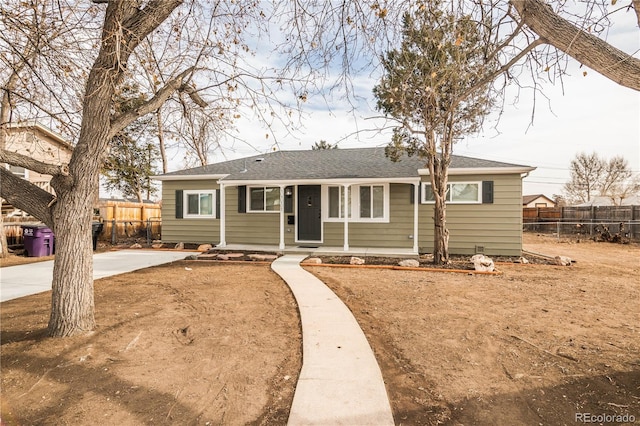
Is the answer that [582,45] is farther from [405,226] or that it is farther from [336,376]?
[405,226]

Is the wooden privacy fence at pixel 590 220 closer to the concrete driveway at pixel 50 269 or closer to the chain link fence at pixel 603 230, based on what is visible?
the chain link fence at pixel 603 230

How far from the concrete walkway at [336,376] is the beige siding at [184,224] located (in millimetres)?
8384

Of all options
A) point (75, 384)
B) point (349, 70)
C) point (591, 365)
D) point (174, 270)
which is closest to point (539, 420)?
point (591, 365)

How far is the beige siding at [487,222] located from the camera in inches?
394

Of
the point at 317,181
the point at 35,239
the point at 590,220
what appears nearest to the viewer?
the point at 35,239

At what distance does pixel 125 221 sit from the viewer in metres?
14.4

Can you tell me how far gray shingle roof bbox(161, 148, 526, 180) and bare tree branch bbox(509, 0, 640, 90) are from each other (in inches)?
285

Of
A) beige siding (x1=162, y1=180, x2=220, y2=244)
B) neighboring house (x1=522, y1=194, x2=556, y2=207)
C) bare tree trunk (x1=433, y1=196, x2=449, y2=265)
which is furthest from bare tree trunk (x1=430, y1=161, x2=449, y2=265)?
neighboring house (x1=522, y1=194, x2=556, y2=207)

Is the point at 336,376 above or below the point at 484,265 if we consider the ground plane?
below

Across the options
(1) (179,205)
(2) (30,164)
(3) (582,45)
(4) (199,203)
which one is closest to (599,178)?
(4) (199,203)

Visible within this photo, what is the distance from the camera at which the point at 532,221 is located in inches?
904

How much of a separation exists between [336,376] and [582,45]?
335 centimetres

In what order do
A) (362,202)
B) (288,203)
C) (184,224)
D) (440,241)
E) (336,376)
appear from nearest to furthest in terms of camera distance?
(336,376) → (440,241) → (362,202) → (288,203) → (184,224)

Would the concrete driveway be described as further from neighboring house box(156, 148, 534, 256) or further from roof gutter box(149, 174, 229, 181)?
roof gutter box(149, 174, 229, 181)
